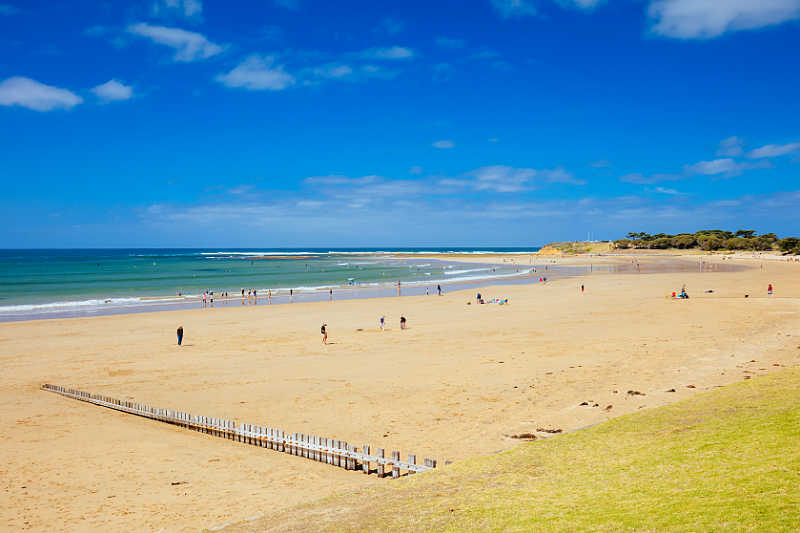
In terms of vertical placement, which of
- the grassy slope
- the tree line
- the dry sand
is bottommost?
the dry sand

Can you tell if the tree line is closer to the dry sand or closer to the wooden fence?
the dry sand

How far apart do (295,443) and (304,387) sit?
19.1ft

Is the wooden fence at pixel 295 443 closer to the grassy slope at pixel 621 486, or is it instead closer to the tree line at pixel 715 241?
the grassy slope at pixel 621 486

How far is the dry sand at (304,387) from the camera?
32.1ft

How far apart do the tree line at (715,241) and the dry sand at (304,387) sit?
110237 millimetres

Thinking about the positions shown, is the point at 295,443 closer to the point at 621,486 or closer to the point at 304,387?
the point at 304,387

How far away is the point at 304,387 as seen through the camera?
1722cm

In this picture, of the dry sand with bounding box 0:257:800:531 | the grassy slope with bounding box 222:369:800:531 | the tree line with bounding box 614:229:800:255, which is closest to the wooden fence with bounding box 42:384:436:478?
the dry sand with bounding box 0:257:800:531

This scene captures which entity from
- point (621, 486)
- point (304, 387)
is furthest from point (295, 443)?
point (621, 486)

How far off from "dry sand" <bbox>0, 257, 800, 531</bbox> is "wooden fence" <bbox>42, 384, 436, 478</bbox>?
270 mm

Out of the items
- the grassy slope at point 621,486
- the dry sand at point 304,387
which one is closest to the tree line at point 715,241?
the dry sand at point 304,387

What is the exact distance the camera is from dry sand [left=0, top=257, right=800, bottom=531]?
9.80 meters

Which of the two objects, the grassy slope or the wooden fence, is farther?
the wooden fence

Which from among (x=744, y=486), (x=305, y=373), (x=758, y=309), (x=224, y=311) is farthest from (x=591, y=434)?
(x=224, y=311)
